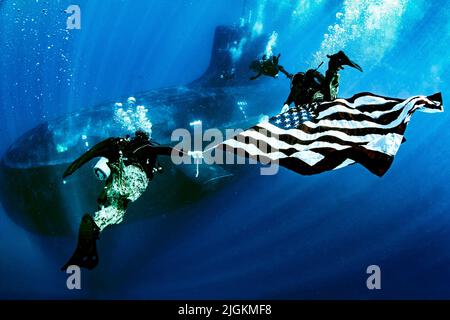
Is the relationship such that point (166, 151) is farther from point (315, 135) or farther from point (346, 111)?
point (346, 111)

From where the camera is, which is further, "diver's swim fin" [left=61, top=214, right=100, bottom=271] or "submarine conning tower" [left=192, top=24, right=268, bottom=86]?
"submarine conning tower" [left=192, top=24, right=268, bottom=86]

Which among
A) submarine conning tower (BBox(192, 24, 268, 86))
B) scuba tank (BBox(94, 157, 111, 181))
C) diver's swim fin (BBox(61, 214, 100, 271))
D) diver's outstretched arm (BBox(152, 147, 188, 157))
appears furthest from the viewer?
submarine conning tower (BBox(192, 24, 268, 86))

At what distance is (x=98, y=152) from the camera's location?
11.6 feet

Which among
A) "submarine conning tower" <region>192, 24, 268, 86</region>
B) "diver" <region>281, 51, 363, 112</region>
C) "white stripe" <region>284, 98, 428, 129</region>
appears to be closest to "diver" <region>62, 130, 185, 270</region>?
"white stripe" <region>284, 98, 428, 129</region>

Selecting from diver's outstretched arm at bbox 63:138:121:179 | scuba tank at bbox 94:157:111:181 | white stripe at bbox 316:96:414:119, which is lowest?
scuba tank at bbox 94:157:111:181

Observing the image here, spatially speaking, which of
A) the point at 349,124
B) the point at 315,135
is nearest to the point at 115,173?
the point at 315,135

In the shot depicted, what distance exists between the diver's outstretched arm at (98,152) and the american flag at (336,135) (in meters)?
1.18

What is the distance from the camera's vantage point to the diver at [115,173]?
3258mm

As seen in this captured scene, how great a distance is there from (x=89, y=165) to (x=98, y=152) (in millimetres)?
8811

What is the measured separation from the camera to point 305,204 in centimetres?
2028

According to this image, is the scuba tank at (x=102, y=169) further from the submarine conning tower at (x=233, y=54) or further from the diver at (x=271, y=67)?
the submarine conning tower at (x=233, y=54)

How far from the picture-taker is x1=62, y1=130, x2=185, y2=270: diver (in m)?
3.26

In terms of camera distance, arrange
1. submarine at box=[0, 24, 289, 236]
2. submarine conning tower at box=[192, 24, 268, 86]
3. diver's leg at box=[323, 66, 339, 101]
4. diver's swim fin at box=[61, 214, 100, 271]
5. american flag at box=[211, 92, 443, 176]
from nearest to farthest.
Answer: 1. diver's swim fin at box=[61, 214, 100, 271]
2. american flag at box=[211, 92, 443, 176]
3. diver's leg at box=[323, 66, 339, 101]
4. submarine at box=[0, 24, 289, 236]
5. submarine conning tower at box=[192, 24, 268, 86]

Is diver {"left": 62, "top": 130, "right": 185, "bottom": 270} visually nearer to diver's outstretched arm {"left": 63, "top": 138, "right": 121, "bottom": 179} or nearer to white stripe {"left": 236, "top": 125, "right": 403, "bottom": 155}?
diver's outstretched arm {"left": 63, "top": 138, "right": 121, "bottom": 179}
